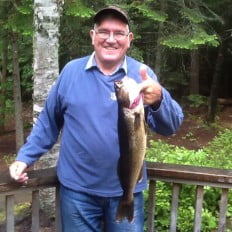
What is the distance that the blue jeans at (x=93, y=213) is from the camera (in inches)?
106

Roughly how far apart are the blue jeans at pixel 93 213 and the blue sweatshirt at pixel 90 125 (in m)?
0.06

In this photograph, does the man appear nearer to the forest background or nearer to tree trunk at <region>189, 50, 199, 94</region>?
the forest background

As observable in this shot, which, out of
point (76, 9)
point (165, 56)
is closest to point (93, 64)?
point (76, 9)

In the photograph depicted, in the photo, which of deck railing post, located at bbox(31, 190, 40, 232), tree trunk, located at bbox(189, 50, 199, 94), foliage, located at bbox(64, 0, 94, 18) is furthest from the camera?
tree trunk, located at bbox(189, 50, 199, 94)

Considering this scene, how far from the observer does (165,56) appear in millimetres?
14547

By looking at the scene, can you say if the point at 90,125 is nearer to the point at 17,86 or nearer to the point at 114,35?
the point at 114,35

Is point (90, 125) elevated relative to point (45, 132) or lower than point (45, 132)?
elevated

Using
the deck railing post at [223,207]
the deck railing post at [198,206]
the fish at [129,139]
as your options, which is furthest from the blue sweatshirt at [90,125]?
the deck railing post at [223,207]

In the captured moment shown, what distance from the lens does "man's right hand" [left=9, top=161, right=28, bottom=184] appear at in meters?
2.65

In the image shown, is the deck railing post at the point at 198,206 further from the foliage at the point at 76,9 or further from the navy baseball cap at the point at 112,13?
the foliage at the point at 76,9

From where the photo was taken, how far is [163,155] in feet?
14.6

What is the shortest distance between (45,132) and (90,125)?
0.35 meters

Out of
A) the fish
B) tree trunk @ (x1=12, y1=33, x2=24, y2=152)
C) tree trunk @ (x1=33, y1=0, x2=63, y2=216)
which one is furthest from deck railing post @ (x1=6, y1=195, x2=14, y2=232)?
tree trunk @ (x1=12, y1=33, x2=24, y2=152)

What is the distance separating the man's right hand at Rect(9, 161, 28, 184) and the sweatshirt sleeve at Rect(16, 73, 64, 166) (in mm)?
35
